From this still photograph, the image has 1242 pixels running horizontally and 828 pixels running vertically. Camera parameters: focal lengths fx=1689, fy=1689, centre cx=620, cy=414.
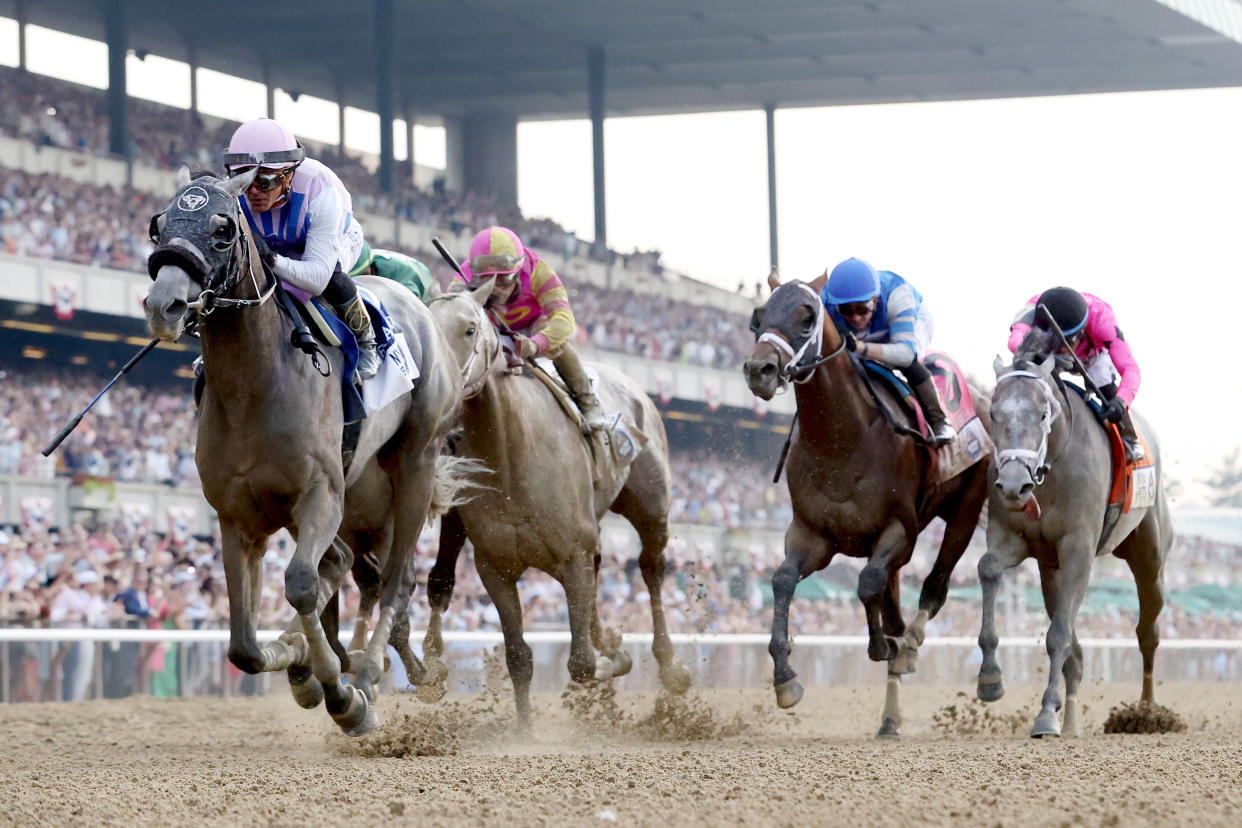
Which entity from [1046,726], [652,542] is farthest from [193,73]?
[1046,726]

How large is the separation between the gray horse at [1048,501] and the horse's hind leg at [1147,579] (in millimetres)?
920

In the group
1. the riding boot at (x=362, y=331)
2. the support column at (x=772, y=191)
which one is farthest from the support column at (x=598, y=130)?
the riding boot at (x=362, y=331)

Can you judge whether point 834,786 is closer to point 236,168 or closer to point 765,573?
point 236,168

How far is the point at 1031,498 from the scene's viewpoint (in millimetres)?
8062

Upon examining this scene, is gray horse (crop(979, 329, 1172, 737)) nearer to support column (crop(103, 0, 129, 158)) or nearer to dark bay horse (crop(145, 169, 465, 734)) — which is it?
dark bay horse (crop(145, 169, 465, 734))

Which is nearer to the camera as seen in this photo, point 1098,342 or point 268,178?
point 268,178

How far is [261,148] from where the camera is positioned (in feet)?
20.4

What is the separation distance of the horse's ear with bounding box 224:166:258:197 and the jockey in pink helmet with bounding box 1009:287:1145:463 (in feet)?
13.8

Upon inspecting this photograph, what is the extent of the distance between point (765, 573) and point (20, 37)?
587 inches

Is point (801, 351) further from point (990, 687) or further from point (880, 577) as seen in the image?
point (990, 687)

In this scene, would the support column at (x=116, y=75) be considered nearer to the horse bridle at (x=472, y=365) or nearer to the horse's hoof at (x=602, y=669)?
the horse bridle at (x=472, y=365)

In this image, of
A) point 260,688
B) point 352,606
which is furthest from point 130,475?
point 260,688

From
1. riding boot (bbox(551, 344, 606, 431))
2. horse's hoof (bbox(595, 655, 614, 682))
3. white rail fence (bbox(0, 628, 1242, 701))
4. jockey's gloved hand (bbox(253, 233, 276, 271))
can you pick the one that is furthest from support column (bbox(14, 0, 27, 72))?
jockey's gloved hand (bbox(253, 233, 276, 271))

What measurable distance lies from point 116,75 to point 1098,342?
63.4 feet
